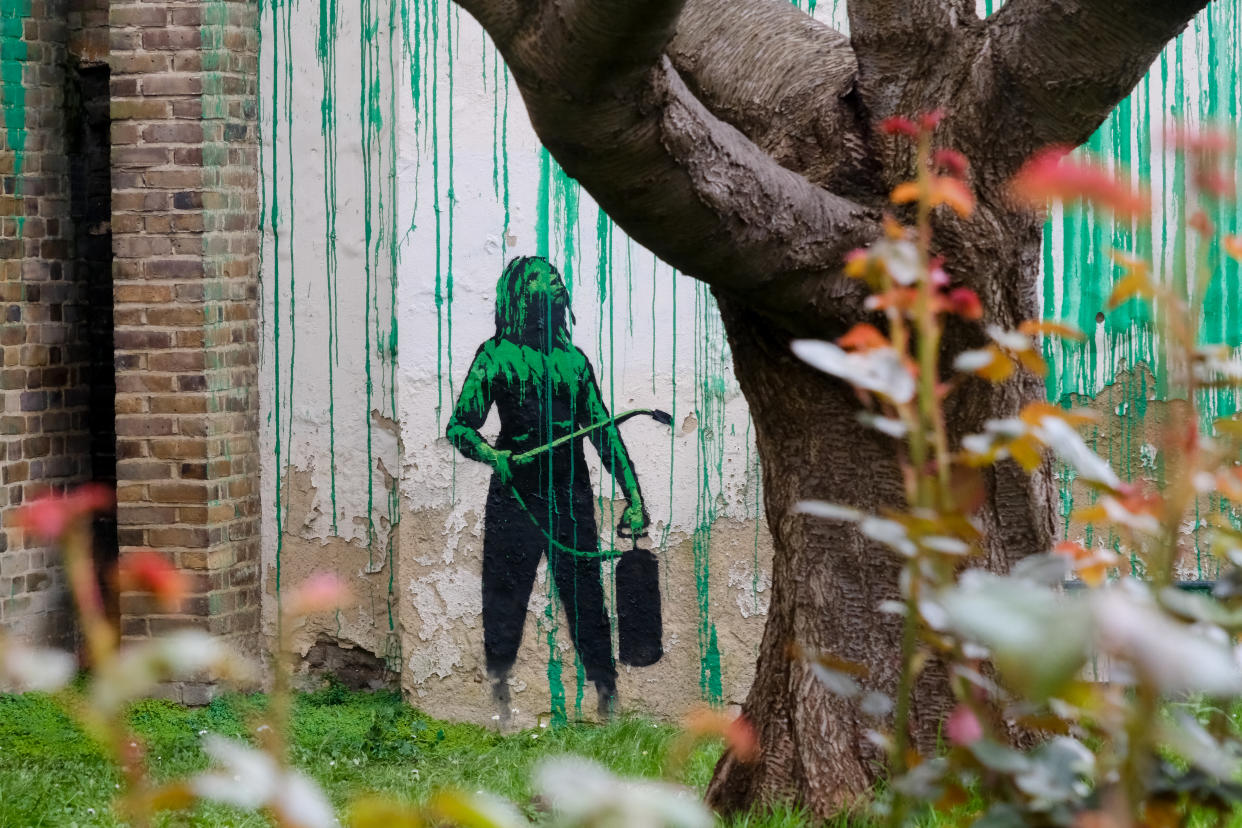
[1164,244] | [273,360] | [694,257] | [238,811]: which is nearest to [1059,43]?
[694,257]

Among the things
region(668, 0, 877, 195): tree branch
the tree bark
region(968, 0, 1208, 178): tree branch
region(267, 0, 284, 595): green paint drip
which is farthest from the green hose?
region(968, 0, 1208, 178): tree branch

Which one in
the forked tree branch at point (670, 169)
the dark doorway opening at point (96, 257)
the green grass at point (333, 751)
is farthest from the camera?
the dark doorway opening at point (96, 257)

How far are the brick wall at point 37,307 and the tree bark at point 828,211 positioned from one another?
3.15 metres

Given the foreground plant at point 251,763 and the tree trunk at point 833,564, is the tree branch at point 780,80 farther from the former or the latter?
the foreground plant at point 251,763

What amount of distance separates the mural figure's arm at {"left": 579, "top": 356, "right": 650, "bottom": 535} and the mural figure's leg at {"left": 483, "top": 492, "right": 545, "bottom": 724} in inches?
13.9

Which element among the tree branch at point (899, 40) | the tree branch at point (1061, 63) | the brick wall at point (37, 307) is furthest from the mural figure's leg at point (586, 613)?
the tree branch at point (1061, 63)

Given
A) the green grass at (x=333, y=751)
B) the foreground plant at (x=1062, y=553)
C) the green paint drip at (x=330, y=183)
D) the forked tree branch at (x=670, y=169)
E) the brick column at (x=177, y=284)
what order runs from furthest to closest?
the green paint drip at (x=330, y=183), the brick column at (x=177, y=284), the green grass at (x=333, y=751), the forked tree branch at (x=670, y=169), the foreground plant at (x=1062, y=553)

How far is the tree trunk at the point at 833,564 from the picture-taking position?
3037 mm

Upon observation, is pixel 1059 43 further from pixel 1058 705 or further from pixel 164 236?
pixel 164 236

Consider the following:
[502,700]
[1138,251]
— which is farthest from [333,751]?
[1138,251]

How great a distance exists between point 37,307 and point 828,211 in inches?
145

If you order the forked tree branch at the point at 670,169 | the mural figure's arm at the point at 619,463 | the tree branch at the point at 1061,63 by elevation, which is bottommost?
the mural figure's arm at the point at 619,463

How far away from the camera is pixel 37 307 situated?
5352 mm

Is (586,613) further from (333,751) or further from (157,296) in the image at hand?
(157,296)
